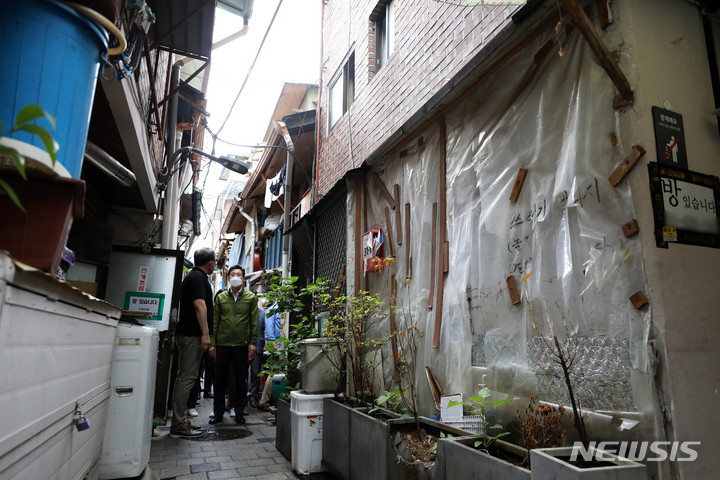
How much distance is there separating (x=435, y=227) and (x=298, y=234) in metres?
5.24

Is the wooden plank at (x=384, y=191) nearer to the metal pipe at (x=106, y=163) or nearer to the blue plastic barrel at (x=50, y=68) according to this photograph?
the metal pipe at (x=106, y=163)

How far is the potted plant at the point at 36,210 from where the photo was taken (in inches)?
65.9

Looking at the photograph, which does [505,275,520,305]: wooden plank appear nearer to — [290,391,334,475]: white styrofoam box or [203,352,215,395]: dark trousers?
[290,391,334,475]: white styrofoam box

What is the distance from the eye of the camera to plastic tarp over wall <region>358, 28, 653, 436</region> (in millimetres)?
2615

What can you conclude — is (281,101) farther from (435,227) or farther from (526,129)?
(526,129)

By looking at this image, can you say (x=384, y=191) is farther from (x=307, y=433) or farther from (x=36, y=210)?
(x=36, y=210)

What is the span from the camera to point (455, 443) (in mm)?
2764

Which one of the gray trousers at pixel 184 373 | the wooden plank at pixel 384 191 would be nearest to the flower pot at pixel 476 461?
the wooden plank at pixel 384 191

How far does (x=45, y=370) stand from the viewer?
70.9 inches

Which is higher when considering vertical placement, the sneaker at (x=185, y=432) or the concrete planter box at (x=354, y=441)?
the concrete planter box at (x=354, y=441)

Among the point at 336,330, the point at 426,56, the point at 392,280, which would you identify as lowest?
the point at 336,330

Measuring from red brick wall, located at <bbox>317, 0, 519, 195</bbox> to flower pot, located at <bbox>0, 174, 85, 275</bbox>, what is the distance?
382cm

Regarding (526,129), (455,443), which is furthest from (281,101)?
(455,443)

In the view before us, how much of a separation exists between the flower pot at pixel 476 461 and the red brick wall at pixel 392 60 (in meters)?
3.53
